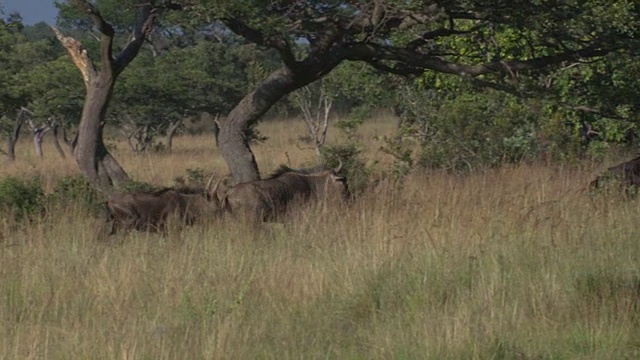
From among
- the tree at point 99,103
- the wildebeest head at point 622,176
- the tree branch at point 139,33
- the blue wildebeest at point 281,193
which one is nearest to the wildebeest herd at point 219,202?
the blue wildebeest at point 281,193

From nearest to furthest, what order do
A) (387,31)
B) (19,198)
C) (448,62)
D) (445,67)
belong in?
(19,198) → (387,31) → (445,67) → (448,62)

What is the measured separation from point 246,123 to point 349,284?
7.49m

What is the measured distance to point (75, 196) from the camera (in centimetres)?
1240

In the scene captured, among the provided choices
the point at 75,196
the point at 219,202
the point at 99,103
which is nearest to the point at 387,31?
the point at 219,202

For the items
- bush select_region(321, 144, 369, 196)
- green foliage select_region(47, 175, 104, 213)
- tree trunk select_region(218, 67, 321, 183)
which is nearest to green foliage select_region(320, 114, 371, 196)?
bush select_region(321, 144, 369, 196)

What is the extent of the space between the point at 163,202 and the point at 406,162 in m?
6.28

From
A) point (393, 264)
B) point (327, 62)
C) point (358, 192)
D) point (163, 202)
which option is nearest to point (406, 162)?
point (327, 62)

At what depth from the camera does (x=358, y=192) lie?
12266mm

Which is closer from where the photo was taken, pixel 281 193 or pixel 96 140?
pixel 281 193

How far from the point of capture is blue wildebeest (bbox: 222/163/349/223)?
37.2 feet

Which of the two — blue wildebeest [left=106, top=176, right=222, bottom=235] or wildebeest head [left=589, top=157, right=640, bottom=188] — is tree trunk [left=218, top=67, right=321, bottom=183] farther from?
wildebeest head [left=589, top=157, right=640, bottom=188]

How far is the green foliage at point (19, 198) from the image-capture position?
11.5m

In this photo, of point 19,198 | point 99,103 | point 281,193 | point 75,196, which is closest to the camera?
A: point 281,193

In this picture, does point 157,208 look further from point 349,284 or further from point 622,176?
point 622,176
